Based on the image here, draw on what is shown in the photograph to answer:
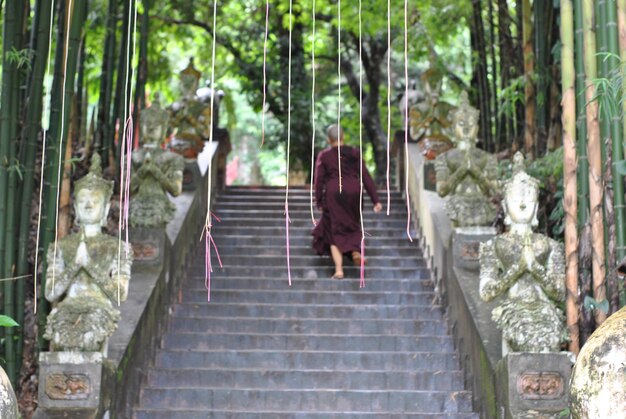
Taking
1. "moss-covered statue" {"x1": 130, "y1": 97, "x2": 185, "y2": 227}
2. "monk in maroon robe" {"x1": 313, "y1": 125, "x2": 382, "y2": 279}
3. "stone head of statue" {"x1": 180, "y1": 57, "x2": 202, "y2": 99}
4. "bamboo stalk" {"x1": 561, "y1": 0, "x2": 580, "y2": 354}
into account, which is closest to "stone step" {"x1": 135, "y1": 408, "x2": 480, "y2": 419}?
"bamboo stalk" {"x1": 561, "y1": 0, "x2": 580, "y2": 354}

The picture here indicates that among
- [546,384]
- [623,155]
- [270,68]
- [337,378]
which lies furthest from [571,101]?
[270,68]

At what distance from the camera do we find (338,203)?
30.5 feet

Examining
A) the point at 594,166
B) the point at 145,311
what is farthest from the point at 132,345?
the point at 594,166

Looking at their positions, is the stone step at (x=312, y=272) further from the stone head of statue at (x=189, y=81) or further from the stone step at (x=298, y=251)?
the stone head of statue at (x=189, y=81)

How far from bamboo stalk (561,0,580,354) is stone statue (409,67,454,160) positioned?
426 centimetres

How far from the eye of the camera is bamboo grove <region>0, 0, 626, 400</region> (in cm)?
591

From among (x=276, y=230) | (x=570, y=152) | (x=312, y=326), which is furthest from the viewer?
(x=276, y=230)

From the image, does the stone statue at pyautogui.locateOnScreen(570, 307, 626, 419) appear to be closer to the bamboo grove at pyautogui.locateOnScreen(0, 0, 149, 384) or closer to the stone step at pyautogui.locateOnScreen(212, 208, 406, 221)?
the bamboo grove at pyautogui.locateOnScreen(0, 0, 149, 384)

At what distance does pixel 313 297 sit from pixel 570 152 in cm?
324

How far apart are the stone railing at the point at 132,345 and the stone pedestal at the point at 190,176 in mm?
60

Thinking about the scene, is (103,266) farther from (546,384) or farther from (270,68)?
(270,68)

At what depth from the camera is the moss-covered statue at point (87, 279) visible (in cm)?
639

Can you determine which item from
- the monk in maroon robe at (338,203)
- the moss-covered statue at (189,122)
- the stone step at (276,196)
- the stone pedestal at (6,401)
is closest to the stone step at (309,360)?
the monk in maroon robe at (338,203)

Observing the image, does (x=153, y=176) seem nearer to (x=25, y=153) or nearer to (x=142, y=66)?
(x=25, y=153)
